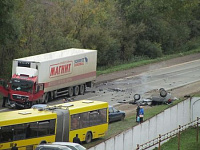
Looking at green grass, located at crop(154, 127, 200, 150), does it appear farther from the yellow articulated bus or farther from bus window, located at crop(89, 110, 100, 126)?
bus window, located at crop(89, 110, 100, 126)

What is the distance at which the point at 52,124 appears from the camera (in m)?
29.9

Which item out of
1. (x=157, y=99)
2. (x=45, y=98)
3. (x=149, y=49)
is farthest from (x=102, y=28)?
(x=157, y=99)

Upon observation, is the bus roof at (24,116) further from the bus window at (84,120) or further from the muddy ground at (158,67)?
the muddy ground at (158,67)

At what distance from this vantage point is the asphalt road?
161 ft

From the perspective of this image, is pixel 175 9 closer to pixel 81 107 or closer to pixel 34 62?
pixel 34 62

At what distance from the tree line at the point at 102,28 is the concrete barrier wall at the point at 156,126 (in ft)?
42.6

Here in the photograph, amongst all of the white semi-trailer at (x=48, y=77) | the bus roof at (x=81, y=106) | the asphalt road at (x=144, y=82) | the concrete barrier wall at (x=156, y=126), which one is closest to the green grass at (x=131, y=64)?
the asphalt road at (x=144, y=82)

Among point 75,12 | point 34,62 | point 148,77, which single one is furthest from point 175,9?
point 34,62

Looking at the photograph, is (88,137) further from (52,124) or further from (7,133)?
(7,133)

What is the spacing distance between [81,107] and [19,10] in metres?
29.0

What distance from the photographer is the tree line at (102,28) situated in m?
55.6

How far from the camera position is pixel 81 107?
102 ft

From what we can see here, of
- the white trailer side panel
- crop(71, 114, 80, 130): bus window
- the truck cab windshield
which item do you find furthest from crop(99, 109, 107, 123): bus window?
the white trailer side panel

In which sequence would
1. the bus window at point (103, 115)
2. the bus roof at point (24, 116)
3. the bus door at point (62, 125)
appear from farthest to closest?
the bus window at point (103, 115), the bus door at point (62, 125), the bus roof at point (24, 116)
